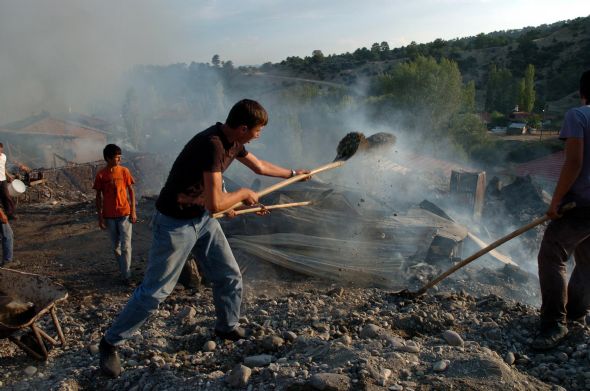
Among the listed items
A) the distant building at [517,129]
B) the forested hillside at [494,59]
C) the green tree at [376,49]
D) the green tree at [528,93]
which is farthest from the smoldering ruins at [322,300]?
the green tree at [376,49]

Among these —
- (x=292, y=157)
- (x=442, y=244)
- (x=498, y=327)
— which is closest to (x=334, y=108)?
(x=292, y=157)

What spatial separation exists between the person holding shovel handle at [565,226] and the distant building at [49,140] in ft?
113

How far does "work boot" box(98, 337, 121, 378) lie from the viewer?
9.39 ft

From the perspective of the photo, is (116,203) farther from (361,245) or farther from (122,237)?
(361,245)

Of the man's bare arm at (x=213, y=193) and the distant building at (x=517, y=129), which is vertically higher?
the man's bare arm at (x=213, y=193)

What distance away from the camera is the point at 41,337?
3273mm

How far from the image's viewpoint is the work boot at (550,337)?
309cm

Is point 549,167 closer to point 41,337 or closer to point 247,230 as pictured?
point 247,230

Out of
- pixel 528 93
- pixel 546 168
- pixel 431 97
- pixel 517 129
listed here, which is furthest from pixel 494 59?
pixel 546 168

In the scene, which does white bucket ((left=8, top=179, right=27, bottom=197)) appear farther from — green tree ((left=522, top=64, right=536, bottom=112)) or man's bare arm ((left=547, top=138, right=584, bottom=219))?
green tree ((left=522, top=64, right=536, bottom=112))

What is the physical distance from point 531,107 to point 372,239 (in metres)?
36.1

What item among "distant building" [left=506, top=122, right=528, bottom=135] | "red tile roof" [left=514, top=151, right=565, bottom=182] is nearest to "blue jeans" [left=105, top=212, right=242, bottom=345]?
"red tile roof" [left=514, top=151, right=565, bottom=182]

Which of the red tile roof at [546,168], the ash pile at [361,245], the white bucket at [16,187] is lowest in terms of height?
the red tile roof at [546,168]

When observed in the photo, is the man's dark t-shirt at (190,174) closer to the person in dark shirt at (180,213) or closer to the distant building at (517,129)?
the person in dark shirt at (180,213)
